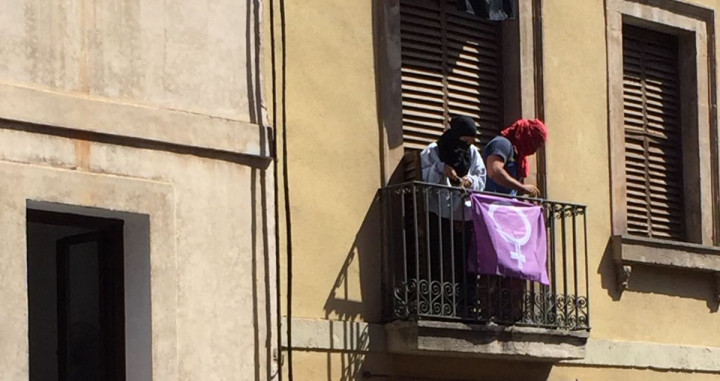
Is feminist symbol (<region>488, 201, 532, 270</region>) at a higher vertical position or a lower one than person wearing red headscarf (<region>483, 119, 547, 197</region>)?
lower

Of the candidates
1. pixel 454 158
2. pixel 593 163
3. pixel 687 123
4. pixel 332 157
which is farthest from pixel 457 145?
pixel 687 123

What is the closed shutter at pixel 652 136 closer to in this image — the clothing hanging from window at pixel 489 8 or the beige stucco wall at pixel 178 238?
the clothing hanging from window at pixel 489 8

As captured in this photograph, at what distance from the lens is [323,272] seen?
14.0 metres

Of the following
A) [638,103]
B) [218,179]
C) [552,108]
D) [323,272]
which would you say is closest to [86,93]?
[218,179]

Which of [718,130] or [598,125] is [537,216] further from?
[718,130]

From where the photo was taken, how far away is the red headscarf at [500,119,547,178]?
14930 millimetres

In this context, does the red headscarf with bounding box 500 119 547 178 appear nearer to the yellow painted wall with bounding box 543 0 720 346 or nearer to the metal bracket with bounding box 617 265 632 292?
the yellow painted wall with bounding box 543 0 720 346

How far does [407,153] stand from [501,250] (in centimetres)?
98

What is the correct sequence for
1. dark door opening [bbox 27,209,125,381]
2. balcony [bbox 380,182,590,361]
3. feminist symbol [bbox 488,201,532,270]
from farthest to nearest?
feminist symbol [bbox 488,201,532,270], balcony [bbox 380,182,590,361], dark door opening [bbox 27,209,125,381]

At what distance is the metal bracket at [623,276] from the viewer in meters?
16.1

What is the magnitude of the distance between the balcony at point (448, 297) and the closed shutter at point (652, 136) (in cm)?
186

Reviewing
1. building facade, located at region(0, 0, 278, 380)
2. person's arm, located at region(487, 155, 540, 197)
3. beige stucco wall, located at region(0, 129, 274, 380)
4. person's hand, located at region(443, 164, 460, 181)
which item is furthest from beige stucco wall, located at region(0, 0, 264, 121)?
person's arm, located at region(487, 155, 540, 197)

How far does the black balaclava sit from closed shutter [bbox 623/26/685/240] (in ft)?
7.99

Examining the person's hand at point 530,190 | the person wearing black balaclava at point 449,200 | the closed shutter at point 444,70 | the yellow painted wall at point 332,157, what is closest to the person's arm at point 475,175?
the person wearing black balaclava at point 449,200
